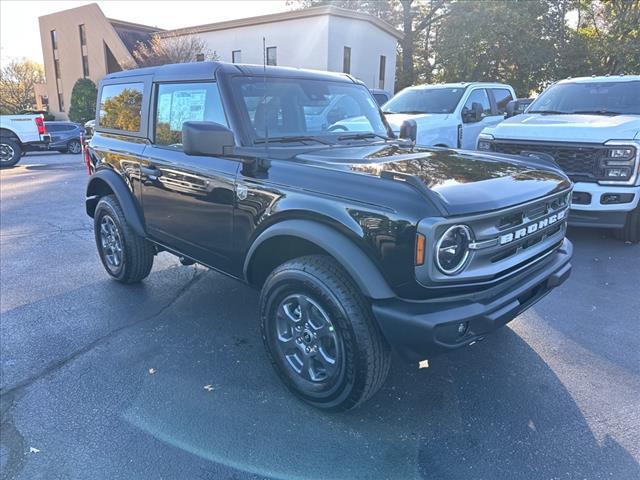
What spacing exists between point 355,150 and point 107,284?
2.98 metres

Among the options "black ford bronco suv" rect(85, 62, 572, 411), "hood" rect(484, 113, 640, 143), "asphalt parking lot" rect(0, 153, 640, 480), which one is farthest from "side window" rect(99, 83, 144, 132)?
"hood" rect(484, 113, 640, 143)

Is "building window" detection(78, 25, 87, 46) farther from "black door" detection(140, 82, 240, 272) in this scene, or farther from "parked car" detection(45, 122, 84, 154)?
"black door" detection(140, 82, 240, 272)

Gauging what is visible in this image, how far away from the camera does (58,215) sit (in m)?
7.97

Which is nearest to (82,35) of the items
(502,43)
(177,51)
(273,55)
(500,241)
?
(177,51)

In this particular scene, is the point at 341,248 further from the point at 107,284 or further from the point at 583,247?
the point at 583,247

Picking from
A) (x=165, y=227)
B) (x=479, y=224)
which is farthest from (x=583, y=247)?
(x=165, y=227)

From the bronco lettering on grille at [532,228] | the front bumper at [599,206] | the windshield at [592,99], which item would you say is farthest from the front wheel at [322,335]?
the windshield at [592,99]

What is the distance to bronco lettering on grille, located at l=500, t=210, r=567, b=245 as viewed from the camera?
261cm

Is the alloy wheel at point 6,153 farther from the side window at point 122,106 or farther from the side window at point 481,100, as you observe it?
the side window at point 481,100

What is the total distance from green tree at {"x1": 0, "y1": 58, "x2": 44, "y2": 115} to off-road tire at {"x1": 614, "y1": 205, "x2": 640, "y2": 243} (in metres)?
47.5

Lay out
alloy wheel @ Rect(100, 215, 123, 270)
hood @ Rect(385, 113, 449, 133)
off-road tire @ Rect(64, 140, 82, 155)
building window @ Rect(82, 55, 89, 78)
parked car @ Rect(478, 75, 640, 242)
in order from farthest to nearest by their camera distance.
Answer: building window @ Rect(82, 55, 89, 78) < off-road tire @ Rect(64, 140, 82, 155) < hood @ Rect(385, 113, 449, 133) < parked car @ Rect(478, 75, 640, 242) < alloy wheel @ Rect(100, 215, 123, 270)

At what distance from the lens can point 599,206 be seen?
548 cm

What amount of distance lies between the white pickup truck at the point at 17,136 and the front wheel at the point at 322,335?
15.4m

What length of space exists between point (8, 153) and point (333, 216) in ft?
52.6
